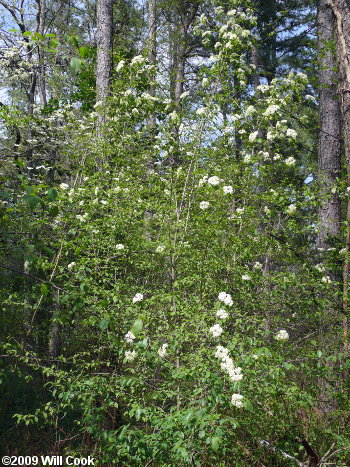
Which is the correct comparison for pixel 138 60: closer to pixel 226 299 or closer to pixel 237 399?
pixel 226 299

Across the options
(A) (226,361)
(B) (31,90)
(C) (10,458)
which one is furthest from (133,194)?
(B) (31,90)

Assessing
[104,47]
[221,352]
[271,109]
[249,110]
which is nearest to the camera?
[221,352]

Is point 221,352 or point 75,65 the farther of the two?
point 221,352

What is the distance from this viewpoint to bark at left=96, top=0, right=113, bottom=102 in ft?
19.0

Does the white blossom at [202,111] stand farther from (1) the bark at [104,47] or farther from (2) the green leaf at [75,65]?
(2) the green leaf at [75,65]

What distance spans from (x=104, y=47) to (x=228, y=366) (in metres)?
5.09

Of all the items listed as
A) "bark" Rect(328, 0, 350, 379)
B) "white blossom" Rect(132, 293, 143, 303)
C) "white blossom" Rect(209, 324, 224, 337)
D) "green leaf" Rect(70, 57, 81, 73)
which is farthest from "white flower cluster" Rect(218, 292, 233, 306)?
"green leaf" Rect(70, 57, 81, 73)

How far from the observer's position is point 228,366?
246cm

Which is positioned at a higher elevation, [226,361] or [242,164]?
[242,164]

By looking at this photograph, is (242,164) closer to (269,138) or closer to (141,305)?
(269,138)

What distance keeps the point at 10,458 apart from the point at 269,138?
412 centimetres

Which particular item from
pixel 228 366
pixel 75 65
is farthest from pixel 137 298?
pixel 75 65

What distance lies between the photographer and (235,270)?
12.1ft

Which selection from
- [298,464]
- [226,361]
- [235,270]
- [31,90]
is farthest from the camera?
[31,90]
